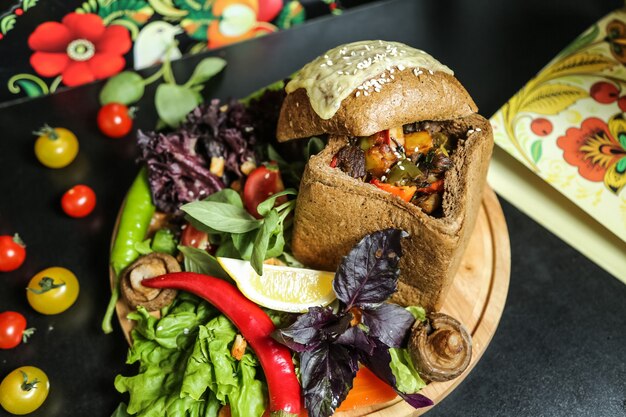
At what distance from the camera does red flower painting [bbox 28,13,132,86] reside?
3.53 metres

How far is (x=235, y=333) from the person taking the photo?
255 cm

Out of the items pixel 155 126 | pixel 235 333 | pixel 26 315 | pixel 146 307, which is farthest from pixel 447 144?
pixel 26 315

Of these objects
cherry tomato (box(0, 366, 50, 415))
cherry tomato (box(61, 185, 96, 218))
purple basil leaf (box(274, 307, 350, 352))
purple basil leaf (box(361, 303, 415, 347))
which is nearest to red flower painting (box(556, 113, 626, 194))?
purple basil leaf (box(361, 303, 415, 347))

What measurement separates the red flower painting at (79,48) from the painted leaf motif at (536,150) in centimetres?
231

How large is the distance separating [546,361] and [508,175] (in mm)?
969

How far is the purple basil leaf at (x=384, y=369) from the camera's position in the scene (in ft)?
7.55

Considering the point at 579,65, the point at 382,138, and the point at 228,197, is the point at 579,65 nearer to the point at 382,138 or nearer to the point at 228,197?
the point at 382,138

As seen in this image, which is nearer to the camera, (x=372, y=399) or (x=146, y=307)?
(x=372, y=399)

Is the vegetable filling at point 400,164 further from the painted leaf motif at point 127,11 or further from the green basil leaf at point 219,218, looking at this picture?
the painted leaf motif at point 127,11

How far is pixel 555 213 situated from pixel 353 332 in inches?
56.9

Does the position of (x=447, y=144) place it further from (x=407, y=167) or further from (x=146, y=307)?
(x=146, y=307)

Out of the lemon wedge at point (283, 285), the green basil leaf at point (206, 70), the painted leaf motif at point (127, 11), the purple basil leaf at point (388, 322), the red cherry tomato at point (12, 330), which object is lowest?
the red cherry tomato at point (12, 330)

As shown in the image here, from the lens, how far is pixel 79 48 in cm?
366

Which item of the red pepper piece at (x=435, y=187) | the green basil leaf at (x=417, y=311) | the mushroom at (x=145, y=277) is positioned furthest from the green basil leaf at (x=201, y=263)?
the red pepper piece at (x=435, y=187)
